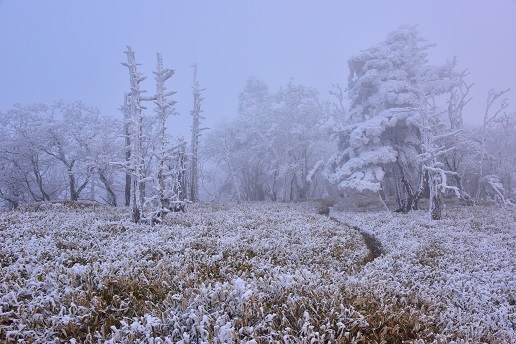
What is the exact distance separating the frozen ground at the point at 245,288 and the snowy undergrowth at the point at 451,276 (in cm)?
4

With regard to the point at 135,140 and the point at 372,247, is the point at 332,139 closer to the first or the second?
the point at 372,247

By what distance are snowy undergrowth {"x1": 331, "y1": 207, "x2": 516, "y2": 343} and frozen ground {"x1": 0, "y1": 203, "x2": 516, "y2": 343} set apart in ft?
0.13

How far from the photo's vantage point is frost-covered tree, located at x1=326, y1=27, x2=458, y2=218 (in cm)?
2441

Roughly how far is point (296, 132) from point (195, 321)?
109ft

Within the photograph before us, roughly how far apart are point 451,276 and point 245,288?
6862mm

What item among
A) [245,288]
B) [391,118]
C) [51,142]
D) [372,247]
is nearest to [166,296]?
[245,288]

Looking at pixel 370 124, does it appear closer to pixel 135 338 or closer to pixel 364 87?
pixel 364 87

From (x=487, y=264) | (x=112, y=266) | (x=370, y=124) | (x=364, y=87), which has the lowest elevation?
(x=487, y=264)

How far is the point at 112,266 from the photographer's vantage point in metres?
6.54

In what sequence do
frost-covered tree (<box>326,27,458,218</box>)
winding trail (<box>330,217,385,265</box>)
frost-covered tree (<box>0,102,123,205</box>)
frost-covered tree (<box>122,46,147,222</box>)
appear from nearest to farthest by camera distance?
winding trail (<box>330,217,385,265</box>), frost-covered tree (<box>122,46,147,222</box>), frost-covered tree (<box>326,27,458,218</box>), frost-covered tree (<box>0,102,123,205</box>)

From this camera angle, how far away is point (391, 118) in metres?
25.8

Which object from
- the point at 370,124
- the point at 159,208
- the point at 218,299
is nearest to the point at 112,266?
the point at 218,299

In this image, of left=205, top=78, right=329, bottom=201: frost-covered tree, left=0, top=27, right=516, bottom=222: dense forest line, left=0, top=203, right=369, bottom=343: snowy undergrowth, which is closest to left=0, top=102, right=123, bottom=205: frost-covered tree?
left=0, top=27, right=516, bottom=222: dense forest line

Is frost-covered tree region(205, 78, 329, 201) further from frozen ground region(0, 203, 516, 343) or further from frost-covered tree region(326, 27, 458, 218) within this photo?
frozen ground region(0, 203, 516, 343)
